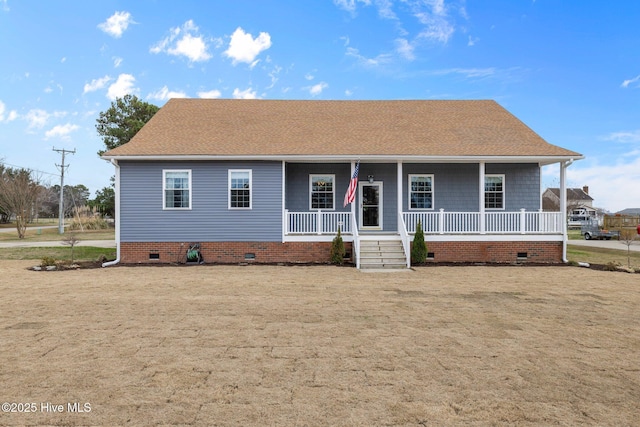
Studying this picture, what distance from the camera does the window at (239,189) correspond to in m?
13.2

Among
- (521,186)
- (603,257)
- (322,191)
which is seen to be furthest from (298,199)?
(603,257)

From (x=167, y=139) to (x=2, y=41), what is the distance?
1374 centimetres

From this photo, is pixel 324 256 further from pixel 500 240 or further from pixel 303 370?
pixel 303 370

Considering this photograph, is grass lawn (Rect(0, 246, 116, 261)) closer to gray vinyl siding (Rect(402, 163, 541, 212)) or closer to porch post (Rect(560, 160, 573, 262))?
gray vinyl siding (Rect(402, 163, 541, 212))

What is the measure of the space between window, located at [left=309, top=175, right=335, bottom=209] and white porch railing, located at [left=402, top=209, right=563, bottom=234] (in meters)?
2.94

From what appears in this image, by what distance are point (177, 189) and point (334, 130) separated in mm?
6441

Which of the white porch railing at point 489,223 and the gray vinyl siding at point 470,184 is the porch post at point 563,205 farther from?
the gray vinyl siding at point 470,184

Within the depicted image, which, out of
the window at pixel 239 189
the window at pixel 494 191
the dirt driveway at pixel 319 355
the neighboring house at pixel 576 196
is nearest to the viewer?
the dirt driveway at pixel 319 355

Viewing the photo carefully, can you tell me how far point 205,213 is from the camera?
1319 cm

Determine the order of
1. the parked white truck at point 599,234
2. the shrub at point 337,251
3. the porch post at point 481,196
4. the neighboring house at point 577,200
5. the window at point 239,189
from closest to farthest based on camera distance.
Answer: the shrub at point 337,251 → the porch post at point 481,196 → the window at point 239,189 → the parked white truck at point 599,234 → the neighboring house at point 577,200

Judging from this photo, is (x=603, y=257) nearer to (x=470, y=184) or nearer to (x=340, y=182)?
(x=470, y=184)

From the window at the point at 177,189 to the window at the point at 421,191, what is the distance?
844 centimetres

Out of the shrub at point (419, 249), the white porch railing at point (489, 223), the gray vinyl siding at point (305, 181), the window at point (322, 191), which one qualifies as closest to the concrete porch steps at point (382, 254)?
the shrub at point (419, 249)

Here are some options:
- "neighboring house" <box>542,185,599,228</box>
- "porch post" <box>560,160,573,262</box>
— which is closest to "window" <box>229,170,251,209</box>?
"porch post" <box>560,160,573,262</box>
